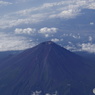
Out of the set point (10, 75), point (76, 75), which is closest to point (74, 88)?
point (76, 75)

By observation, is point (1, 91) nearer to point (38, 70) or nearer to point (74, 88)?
point (38, 70)

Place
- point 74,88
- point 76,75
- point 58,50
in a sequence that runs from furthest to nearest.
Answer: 1. point 58,50
2. point 76,75
3. point 74,88

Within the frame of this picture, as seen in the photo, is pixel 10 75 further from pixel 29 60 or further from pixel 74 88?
pixel 74 88


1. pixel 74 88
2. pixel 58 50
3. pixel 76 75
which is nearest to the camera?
pixel 74 88

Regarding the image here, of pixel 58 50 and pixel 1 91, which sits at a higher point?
pixel 58 50

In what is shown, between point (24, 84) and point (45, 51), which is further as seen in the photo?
point (45, 51)

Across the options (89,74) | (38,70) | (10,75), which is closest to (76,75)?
(89,74)
